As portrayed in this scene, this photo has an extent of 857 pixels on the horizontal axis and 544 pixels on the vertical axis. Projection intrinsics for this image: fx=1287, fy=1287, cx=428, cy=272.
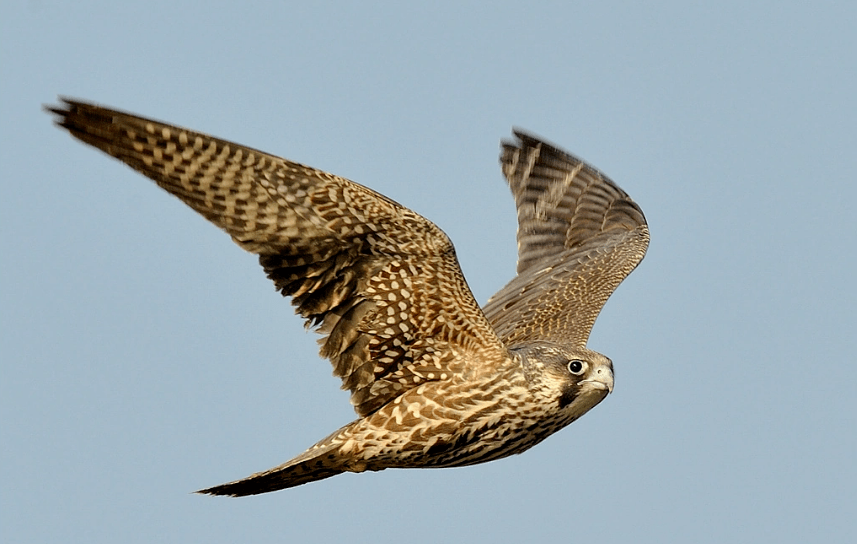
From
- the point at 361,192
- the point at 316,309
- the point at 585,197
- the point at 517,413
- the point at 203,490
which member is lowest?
the point at 203,490

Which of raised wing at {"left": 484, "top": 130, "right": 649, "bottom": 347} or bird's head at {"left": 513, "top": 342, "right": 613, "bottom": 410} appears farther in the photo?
raised wing at {"left": 484, "top": 130, "right": 649, "bottom": 347}

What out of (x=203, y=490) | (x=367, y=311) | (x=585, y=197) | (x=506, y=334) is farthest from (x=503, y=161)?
(x=203, y=490)

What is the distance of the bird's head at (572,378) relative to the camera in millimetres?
10039

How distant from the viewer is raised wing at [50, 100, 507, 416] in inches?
358

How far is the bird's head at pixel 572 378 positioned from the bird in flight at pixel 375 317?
11 mm

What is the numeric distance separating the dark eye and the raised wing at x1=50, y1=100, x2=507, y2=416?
548mm

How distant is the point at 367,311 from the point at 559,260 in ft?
12.9

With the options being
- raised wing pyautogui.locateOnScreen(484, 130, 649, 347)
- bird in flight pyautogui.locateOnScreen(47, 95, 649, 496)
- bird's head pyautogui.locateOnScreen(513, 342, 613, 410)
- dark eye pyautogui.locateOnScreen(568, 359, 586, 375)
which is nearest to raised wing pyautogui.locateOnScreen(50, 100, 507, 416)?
bird in flight pyautogui.locateOnScreen(47, 95, 649, 496)

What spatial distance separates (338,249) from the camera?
9.80 m

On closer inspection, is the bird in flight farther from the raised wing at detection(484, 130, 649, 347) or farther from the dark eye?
the raised wing at detection(484, 130, 649, 347)

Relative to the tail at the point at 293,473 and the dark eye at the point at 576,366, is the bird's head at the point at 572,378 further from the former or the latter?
the tail at the point at 293,473

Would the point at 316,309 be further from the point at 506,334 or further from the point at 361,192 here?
the point at 506,334

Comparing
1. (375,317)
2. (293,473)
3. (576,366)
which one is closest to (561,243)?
(576,366)

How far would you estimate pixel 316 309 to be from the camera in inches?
398
